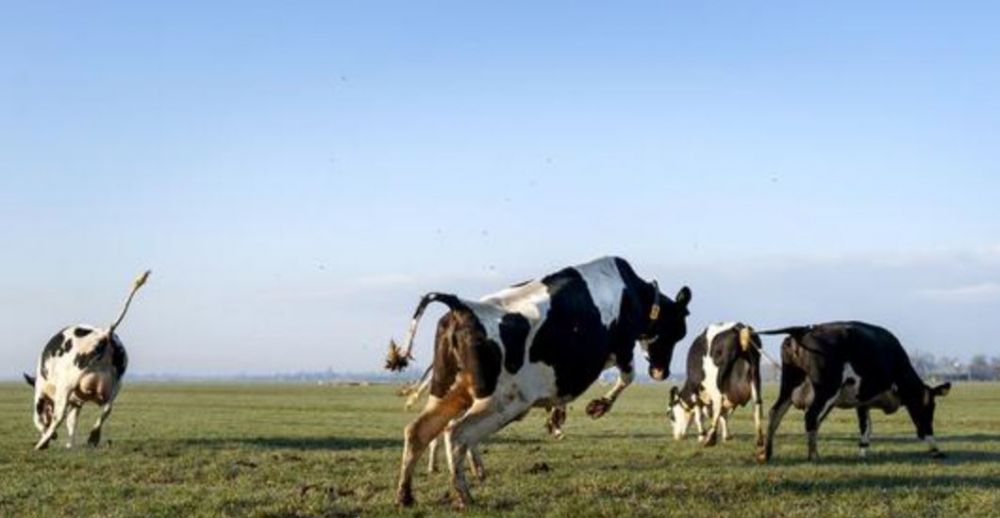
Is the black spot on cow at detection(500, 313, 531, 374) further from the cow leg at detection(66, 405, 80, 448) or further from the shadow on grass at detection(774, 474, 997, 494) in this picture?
the cow leg at detection(66, 405, 80, 448)

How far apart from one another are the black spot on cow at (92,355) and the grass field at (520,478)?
181cm

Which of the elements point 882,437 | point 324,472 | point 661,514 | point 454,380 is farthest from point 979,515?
point 882,437

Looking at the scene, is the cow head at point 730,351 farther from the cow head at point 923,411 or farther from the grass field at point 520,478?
the cow head at point 923,411

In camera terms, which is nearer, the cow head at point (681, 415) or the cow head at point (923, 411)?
the cow head at point (923, 411)

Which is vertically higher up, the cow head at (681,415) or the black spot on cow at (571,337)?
the black spot on cow at (571,337)

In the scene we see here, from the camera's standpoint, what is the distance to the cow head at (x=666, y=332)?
1527 centimetres

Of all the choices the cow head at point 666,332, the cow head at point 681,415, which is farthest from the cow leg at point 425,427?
the cow head at point 681,415

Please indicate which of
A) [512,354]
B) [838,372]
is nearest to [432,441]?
[512,354]

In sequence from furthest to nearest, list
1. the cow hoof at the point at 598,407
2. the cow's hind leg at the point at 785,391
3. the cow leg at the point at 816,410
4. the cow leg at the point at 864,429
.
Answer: the cow leg at the point at 864,429
the cow's hind leg at the point at 785,391
the cow leg at the point at 816,410
the cow hoof at the point at 598,407

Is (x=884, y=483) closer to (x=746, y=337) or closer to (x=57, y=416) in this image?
(x=746, y=337)

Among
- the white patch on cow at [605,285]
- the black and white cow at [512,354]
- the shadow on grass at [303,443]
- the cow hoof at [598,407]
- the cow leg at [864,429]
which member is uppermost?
the white patch on cow at [605,285]

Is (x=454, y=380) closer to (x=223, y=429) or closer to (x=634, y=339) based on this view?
(x=634, y=339)

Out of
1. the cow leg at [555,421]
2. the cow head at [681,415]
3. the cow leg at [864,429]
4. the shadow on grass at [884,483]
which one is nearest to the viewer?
the shadow on grass at [884,483]

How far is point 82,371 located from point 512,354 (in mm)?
13675
